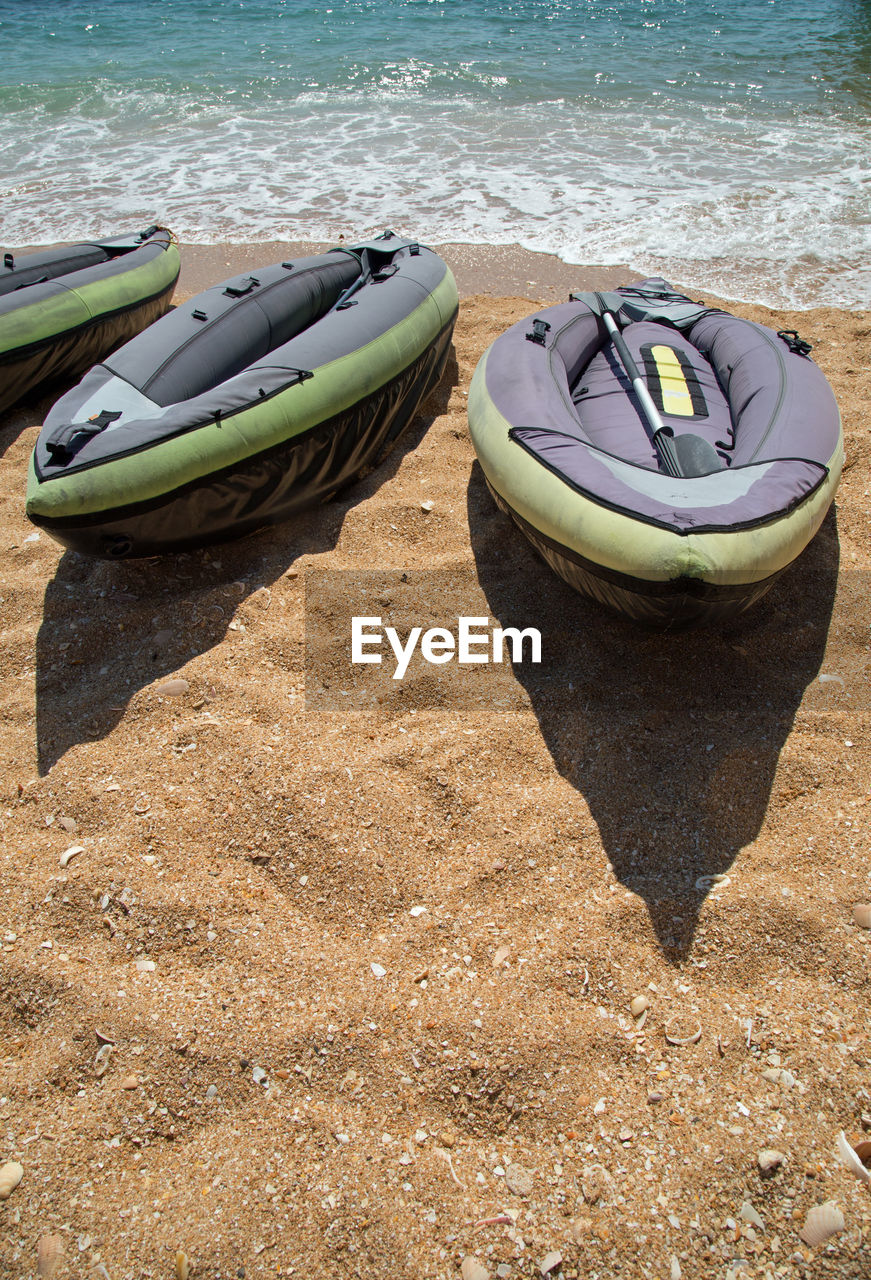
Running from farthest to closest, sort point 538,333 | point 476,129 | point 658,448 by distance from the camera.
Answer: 1. point 476,129
2. point 538,333
3. point 658,448

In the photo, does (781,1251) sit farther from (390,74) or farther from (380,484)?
(390,74)

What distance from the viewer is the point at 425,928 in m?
2.27

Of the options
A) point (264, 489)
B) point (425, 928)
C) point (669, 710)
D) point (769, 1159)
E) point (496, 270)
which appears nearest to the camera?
point (769, 1159)

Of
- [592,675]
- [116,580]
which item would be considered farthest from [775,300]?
[116,580]

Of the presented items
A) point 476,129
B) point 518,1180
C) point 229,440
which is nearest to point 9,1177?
point 518,1180

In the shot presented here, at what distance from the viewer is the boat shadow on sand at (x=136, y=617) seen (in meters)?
2.94

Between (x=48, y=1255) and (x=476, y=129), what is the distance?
1087 centimetres

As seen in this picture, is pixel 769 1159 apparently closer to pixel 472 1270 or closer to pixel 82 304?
pixel 472 1270

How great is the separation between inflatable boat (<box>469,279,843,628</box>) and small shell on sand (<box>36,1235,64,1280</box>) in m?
2.28

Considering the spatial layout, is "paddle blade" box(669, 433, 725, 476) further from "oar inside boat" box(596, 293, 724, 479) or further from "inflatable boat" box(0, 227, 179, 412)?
"inflatable boat" box(0, 227, 179, 412)

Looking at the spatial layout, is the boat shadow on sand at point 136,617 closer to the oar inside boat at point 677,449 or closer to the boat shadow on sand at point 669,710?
the boat shadow on sand at point 669,710

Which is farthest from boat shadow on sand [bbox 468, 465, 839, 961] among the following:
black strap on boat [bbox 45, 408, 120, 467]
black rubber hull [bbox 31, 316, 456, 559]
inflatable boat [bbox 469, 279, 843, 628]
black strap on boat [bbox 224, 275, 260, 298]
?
black strap on boat [bbox 224, 275, 260, 298]

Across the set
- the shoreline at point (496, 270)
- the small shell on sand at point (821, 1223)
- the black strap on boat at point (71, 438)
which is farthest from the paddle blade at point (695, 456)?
the shoreline at point (496, 270)

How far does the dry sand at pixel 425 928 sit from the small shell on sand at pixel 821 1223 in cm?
2
